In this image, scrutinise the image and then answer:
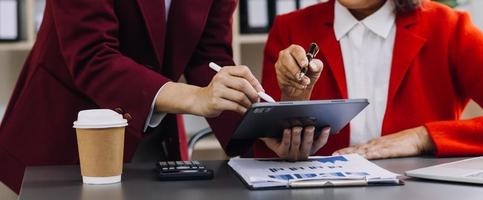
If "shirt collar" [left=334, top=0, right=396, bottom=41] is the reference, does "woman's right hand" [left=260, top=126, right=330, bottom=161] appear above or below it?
below

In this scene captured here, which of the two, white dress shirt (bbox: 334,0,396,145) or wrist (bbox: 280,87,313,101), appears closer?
wrist (bbox: 280,87,313,101)

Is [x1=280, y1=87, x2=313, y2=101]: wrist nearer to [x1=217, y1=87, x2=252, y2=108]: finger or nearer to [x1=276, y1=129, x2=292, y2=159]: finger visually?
[x1=276, y1=129, x2=292, y2=159]: finger

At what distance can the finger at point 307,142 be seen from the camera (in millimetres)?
1326

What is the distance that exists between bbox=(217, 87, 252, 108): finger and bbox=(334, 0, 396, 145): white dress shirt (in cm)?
69

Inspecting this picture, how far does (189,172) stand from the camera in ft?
4.00

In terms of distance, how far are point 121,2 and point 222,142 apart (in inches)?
14.2

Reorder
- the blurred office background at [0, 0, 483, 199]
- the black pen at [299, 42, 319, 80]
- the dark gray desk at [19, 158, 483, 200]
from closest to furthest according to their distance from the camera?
1. the dark gray desk at [19, 158, 483, 200]
2. the black pen at [299, 42, 319, 80]
3. the blurred office background at [0, 0, 483, 199]

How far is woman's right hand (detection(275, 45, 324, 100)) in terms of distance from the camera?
1422 millimetres

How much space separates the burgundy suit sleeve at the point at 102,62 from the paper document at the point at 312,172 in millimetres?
213

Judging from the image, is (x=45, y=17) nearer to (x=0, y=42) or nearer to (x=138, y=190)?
(x=138, y=190)

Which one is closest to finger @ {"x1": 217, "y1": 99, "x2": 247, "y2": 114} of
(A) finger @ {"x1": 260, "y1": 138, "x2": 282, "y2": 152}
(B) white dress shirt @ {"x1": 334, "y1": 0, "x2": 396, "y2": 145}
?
(A) finger @ {"x1": 260, "y1": 138, "x2": 282, "y2": 152}

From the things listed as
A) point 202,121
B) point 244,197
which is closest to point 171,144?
point 244,197

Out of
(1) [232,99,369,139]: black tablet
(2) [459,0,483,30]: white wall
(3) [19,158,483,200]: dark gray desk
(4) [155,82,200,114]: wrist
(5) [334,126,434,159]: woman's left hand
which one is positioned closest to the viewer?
(3) [19,158,483,200]: dark gray desk

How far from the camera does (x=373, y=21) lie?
1.91m
